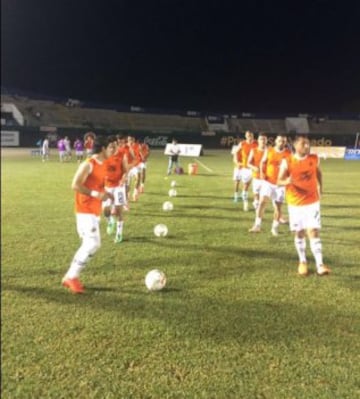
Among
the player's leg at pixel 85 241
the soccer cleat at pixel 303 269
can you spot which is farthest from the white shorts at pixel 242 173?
the player's leg at pixel 85 241

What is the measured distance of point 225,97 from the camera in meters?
1.96

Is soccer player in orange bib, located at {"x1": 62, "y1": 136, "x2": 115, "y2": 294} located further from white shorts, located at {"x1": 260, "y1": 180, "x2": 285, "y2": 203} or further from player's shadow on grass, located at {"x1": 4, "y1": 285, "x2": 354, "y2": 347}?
white shorts, located at {"x1": 260, "y1": 180, "x2": 285, "y2": 203}

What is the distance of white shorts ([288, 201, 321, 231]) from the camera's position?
443cm

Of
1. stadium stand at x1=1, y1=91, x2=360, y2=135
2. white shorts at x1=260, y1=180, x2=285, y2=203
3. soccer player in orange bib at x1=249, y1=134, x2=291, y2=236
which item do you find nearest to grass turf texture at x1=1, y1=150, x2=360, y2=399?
stadium stand at x1=1, y1=91, x2=360, y2=135

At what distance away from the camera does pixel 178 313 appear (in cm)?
463

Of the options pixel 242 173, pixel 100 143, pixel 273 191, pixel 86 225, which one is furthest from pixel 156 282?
pixel 100 143

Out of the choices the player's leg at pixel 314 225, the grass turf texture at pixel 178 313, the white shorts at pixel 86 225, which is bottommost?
the grass turf texture at pixel 178 313

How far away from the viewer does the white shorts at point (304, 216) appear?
4.43 meters

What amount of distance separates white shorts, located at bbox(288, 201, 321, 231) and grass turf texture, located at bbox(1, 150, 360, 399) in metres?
0.15

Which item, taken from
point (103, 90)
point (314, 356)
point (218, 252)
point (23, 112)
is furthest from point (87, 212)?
point (218, 252)

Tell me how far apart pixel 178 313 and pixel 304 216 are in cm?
174

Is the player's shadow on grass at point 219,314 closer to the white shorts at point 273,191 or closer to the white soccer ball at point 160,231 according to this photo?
the white shorts at point 273,191

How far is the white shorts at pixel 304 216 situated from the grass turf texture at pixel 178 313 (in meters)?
0.15

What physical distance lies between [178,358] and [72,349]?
89cm
